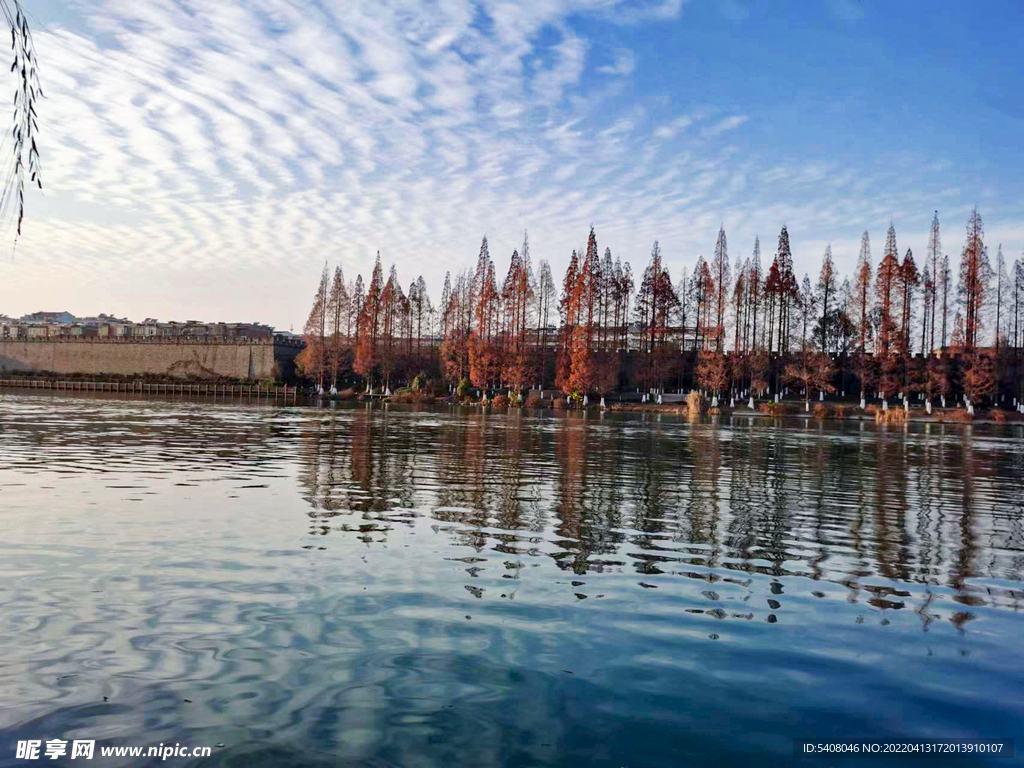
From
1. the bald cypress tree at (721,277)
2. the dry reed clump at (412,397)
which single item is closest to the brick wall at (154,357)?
the dry reed clump at (412,397)

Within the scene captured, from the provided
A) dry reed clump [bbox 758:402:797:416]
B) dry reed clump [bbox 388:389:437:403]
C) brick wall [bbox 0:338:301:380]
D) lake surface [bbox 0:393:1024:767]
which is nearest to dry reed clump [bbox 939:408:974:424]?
dry reed clump [bbox 758:402:797:416]

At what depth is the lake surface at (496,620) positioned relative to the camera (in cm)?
439

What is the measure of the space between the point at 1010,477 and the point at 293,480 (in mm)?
15410

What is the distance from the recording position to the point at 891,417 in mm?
48750

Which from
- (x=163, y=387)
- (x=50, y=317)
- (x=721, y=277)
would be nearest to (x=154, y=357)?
(x=163, y=387)

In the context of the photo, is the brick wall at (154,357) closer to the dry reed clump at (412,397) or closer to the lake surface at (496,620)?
the dry reed clump at (412,397)

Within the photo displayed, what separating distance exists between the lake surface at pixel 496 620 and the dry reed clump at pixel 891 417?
3517 cm

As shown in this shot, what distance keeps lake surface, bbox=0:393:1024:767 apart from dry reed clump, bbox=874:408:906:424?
35.2 metres

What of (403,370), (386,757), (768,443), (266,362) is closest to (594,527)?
(386,757)

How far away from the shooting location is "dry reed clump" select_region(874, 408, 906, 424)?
46891 millimetres

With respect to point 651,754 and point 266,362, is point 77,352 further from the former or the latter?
point 651,754

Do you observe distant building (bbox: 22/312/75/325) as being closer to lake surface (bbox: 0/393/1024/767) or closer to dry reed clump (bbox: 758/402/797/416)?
dry reed clump (bbox: 758/402/797/416)

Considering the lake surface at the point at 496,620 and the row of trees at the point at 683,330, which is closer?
the lake surface at the point at 496,620

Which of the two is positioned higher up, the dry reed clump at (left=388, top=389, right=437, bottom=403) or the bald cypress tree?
the bald cypress tree
